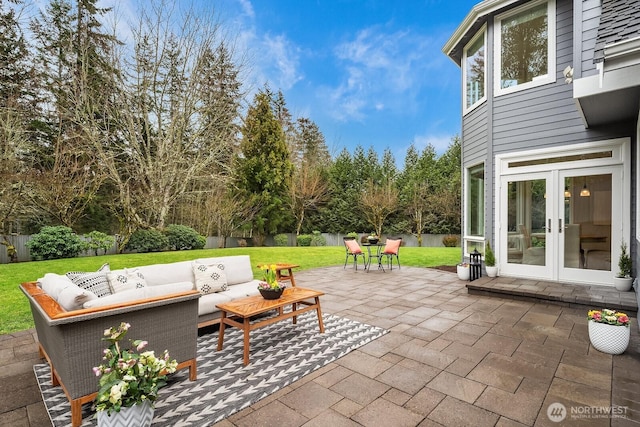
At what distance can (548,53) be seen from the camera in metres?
5.34

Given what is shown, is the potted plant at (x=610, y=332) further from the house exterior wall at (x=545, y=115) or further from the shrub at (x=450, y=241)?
the shrub at (x=450, y=241)

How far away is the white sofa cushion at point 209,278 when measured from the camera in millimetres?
3789

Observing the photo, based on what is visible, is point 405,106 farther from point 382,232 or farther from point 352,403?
point 352,403

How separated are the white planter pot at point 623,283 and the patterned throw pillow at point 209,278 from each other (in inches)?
222

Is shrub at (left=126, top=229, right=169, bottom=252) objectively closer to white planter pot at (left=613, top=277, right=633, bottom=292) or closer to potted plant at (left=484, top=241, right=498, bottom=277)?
potted plant at (left=484, top=241, right=498, bottom=277)

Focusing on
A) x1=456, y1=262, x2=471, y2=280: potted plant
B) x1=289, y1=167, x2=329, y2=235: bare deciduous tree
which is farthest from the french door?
x1=289, y1=167, x2=329, y2=235: bare deciduous tree

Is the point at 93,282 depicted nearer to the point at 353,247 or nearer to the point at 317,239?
the point at 353,247

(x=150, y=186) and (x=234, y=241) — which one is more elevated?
(x=150, y=186)

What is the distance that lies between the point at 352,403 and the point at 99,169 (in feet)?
37.6

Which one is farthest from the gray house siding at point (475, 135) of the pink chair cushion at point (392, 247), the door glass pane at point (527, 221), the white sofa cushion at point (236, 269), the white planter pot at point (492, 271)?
the white sofa cushion at point (236, 269)

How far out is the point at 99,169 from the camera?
10391 millimetres

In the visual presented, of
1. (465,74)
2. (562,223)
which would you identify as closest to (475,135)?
(465,74)

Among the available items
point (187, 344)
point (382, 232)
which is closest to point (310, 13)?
point (382, 232)

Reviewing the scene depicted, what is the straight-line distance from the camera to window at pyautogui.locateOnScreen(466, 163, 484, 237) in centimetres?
645
